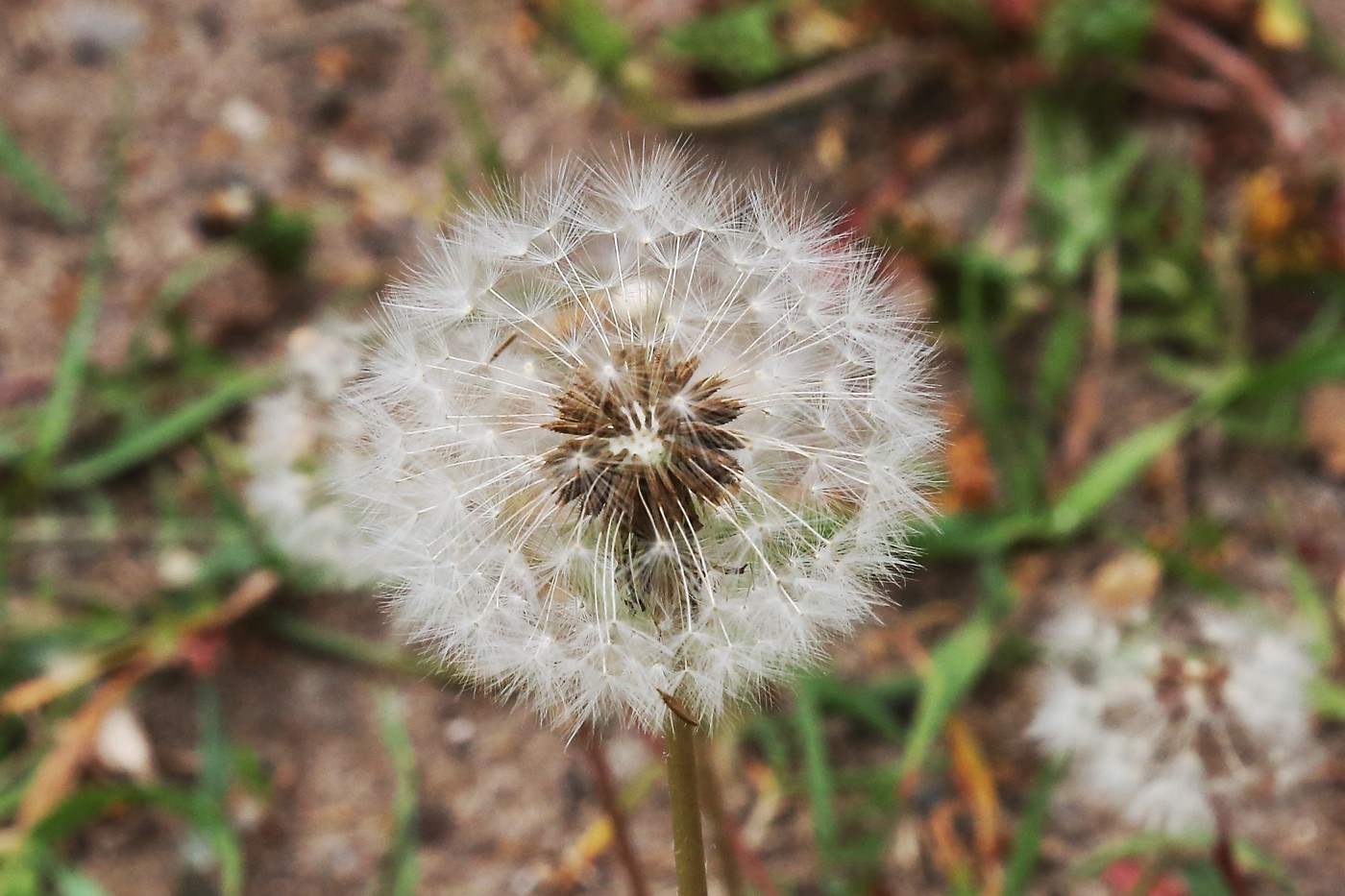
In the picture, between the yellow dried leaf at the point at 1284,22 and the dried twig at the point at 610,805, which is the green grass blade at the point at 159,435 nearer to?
the dried twig at the point at 610,805

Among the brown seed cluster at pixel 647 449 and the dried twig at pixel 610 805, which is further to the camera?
the dried twig at pixel 610 805

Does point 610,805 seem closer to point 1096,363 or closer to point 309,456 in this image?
point 309,456

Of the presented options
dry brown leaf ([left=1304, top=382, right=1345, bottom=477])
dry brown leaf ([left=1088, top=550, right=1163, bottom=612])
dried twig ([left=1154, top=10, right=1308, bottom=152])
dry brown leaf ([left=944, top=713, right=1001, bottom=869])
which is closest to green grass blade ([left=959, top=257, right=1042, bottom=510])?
dry brown leaf ([left=1088, top=550, right=1163, bottom=612])

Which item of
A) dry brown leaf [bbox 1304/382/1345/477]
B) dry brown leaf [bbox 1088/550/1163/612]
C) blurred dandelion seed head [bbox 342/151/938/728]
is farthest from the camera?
dry brown leaf [bbox 1304/382/1345/477]

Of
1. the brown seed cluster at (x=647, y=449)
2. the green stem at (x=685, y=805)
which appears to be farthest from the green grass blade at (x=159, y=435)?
the green stem at (x=685, y=805)

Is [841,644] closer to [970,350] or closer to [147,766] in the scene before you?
[970,350]

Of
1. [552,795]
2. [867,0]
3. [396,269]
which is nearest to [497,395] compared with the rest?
[552,795]

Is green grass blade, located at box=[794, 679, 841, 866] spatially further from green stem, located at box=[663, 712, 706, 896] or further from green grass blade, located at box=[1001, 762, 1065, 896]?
green stem, located at box=[663, 712, 706, 896]
